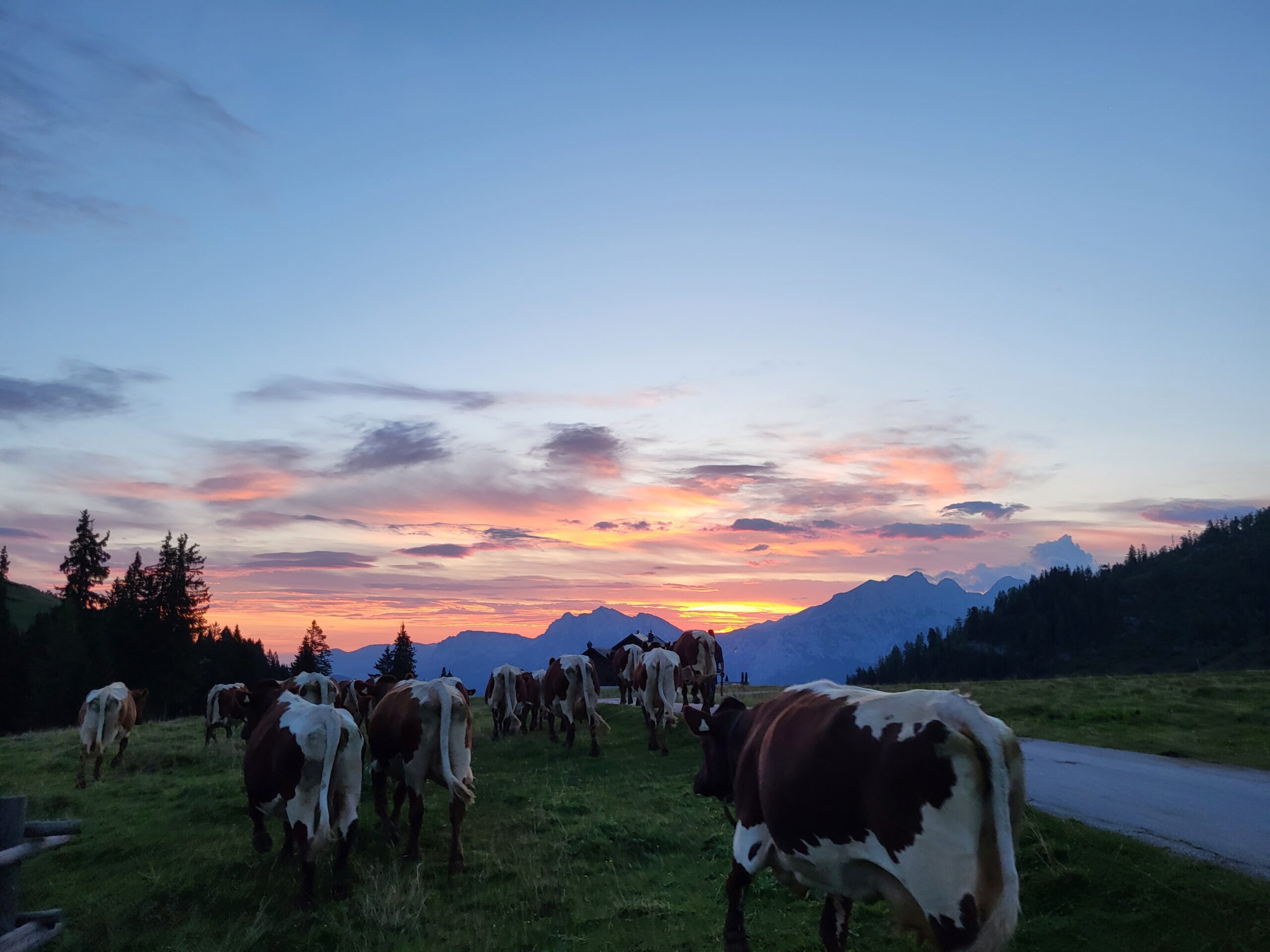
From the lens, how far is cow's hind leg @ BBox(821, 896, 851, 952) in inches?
284

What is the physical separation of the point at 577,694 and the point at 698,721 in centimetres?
1630

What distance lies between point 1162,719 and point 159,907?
79.3 ft

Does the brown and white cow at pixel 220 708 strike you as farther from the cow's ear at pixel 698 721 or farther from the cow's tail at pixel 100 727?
the cow's ear at pixel 698 721

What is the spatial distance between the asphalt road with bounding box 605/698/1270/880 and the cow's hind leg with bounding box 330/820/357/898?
10014mm

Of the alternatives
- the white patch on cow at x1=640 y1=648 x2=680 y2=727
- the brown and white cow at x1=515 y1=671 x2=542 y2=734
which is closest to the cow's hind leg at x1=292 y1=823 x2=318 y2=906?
the white patch on cow at x1=640 y1=648 x2=680 y2=727

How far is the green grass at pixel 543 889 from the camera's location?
7.52 m

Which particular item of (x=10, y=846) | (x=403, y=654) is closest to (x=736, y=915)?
(x=10, y=846)

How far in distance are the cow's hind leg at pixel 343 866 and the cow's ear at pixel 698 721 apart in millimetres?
5383

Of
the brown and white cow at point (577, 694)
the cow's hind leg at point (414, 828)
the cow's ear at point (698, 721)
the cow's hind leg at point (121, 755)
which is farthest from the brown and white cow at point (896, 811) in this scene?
the cow's hind leg at point (121, 755)

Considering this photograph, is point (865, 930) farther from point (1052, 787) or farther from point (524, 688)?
point (524, 688)

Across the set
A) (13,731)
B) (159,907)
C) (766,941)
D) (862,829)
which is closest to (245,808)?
(159,907)

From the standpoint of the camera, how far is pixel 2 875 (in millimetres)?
7812

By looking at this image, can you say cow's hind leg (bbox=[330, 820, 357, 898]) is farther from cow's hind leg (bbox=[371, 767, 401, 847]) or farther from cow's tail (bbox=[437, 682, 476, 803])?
cow's hind leg (bbox=[371, 767, 401, 847])

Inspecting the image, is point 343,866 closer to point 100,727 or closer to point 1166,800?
point 1166,800
